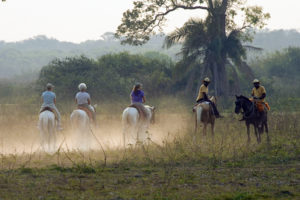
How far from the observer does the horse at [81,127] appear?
1630 centimetres

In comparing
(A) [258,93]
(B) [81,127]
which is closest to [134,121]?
(B) [81,127]

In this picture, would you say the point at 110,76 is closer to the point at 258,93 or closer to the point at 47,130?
the point at 258,93

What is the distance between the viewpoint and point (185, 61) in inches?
1359

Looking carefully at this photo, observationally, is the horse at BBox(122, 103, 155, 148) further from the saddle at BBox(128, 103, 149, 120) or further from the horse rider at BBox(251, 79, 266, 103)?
the horse rider at BBox(251, 79, 266, 103)

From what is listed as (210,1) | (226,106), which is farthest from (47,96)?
(210,1)

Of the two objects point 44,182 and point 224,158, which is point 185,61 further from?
point 44,182

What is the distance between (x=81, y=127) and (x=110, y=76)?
2354 centimetres

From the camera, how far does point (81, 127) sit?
647 inches

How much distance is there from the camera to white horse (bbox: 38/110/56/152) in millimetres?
15891

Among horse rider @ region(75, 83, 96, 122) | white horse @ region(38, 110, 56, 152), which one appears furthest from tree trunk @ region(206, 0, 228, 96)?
white horse @ region(38, 110, 56, 152)

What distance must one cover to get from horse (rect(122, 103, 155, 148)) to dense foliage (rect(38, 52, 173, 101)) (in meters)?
20.5

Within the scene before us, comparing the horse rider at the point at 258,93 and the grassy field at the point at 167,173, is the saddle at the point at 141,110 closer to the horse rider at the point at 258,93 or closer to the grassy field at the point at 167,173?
the grassy field at the point at 167,173

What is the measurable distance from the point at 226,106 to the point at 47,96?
18.1 metres

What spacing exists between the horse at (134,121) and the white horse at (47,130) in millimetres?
2097
